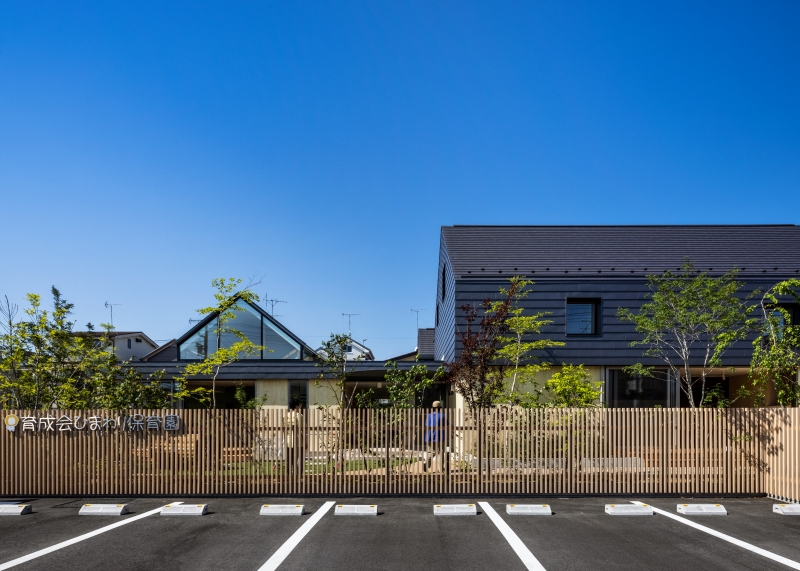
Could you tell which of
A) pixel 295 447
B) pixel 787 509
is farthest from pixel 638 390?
pixel 295 447

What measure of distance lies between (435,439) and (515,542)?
12.0 ft

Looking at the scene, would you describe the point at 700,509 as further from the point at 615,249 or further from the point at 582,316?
the point at 615,249

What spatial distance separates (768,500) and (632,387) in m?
7.02

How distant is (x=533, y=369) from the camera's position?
17.4m

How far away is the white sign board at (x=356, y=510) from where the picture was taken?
10.6m

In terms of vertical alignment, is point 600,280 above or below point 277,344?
above

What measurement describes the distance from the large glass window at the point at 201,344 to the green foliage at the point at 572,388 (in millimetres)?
10025

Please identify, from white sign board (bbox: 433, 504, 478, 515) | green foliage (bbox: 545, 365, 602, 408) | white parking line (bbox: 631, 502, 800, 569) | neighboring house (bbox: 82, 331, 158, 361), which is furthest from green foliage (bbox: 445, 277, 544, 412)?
neighboring house (bbox: 82, 331, 158, 361)

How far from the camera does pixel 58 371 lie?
46.8ft

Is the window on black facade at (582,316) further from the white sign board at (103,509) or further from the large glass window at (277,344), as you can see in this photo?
the white sign board at (103,509)

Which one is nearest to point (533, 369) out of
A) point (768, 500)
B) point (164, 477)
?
point (768, 500)

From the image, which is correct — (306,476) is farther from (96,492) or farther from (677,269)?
(677,269)

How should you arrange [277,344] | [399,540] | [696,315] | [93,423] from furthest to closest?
[277,344]
[696,315]
[93,423]
[399,540]

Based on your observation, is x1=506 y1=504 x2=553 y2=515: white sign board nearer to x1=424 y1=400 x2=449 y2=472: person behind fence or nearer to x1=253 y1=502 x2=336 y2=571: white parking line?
x1=424 y1=400 x2=449 y2=472: person behind fence
